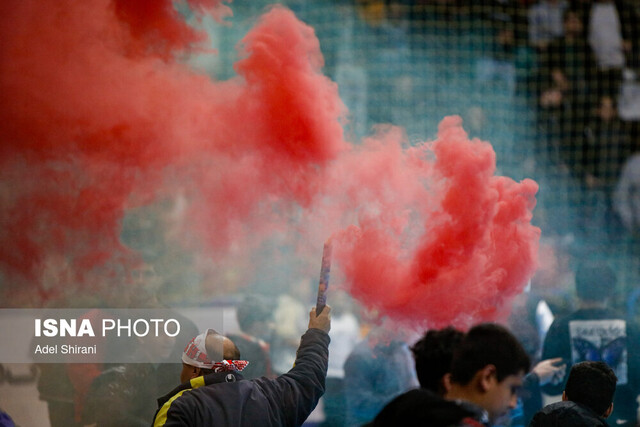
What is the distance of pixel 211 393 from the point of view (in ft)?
8.31

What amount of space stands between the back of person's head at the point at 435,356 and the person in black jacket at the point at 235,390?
761 millimetres

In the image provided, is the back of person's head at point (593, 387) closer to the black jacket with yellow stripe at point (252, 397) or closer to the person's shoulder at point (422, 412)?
the black jacket with yellow stripe at point (252, 397)

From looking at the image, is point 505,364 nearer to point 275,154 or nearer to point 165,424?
point 165,424

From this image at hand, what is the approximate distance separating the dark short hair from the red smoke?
73.9 inches

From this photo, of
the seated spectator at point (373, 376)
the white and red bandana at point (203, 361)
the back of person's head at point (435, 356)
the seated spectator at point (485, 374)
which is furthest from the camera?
the seated spectator at point (373, 376)

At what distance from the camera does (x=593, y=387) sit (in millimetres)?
2701

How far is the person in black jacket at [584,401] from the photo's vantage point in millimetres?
2672

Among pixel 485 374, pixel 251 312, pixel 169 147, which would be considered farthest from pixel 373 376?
pixel 485 374

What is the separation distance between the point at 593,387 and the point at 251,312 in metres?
2.70

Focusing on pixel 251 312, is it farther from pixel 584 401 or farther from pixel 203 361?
pixel 584 401

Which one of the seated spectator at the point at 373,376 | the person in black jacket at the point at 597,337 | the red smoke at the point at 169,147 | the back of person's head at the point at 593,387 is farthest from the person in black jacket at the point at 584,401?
the person in black jacket at the point at 597,337

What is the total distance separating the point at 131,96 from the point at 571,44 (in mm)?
4344

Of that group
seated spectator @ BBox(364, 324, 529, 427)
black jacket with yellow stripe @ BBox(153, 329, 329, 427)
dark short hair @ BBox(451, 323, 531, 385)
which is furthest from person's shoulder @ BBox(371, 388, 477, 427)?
black jacket with yellow stripe @ BBox(153, 329, 329, 427)

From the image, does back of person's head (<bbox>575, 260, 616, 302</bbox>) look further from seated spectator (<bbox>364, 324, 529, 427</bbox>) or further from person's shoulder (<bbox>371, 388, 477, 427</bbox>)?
person's shoulder (<bbox>371, 388, 477, 427</bbox>)
